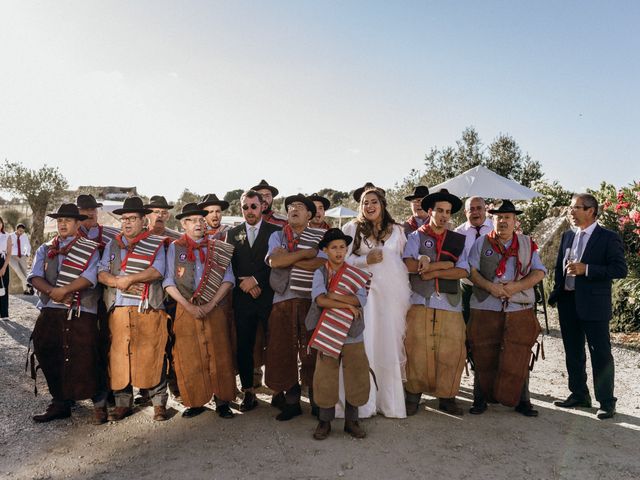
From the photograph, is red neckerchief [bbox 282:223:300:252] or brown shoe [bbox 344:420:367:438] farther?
red neckerchief [bbox 282:223:300:252]

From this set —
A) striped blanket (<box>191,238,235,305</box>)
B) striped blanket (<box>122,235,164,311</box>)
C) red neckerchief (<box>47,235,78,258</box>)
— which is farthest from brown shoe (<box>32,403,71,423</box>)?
striped blanket (<box>191,238,235,305</box>)

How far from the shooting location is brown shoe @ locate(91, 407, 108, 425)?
15.3ft

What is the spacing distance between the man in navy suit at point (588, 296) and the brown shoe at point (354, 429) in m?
2.26

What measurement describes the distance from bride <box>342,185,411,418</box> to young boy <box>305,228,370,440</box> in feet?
1.48

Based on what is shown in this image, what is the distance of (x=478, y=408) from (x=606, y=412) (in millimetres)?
1180

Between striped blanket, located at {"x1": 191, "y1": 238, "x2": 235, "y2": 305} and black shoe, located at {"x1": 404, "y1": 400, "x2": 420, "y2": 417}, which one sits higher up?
striped blanket, located at {"x1": 191, "y1": 238, "x2": 235, "y2": 305}

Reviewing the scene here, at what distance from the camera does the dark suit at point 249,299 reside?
502 cm

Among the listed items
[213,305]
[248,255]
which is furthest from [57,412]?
[248,255]

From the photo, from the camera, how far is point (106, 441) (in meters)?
4.25

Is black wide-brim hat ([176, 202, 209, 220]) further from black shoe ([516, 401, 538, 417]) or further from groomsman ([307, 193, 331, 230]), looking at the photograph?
black shoe ([516, 401, 538, 417])

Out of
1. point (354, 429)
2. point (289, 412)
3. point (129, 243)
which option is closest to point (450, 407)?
point (354, 429)

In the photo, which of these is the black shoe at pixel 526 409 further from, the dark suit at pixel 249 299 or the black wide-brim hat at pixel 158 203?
the black wide-brim hat at pixel 158 203

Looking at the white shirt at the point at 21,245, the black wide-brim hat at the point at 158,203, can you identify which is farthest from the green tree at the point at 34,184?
the black wide-brim hat at the point at 158,203

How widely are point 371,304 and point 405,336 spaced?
46 centimetres
